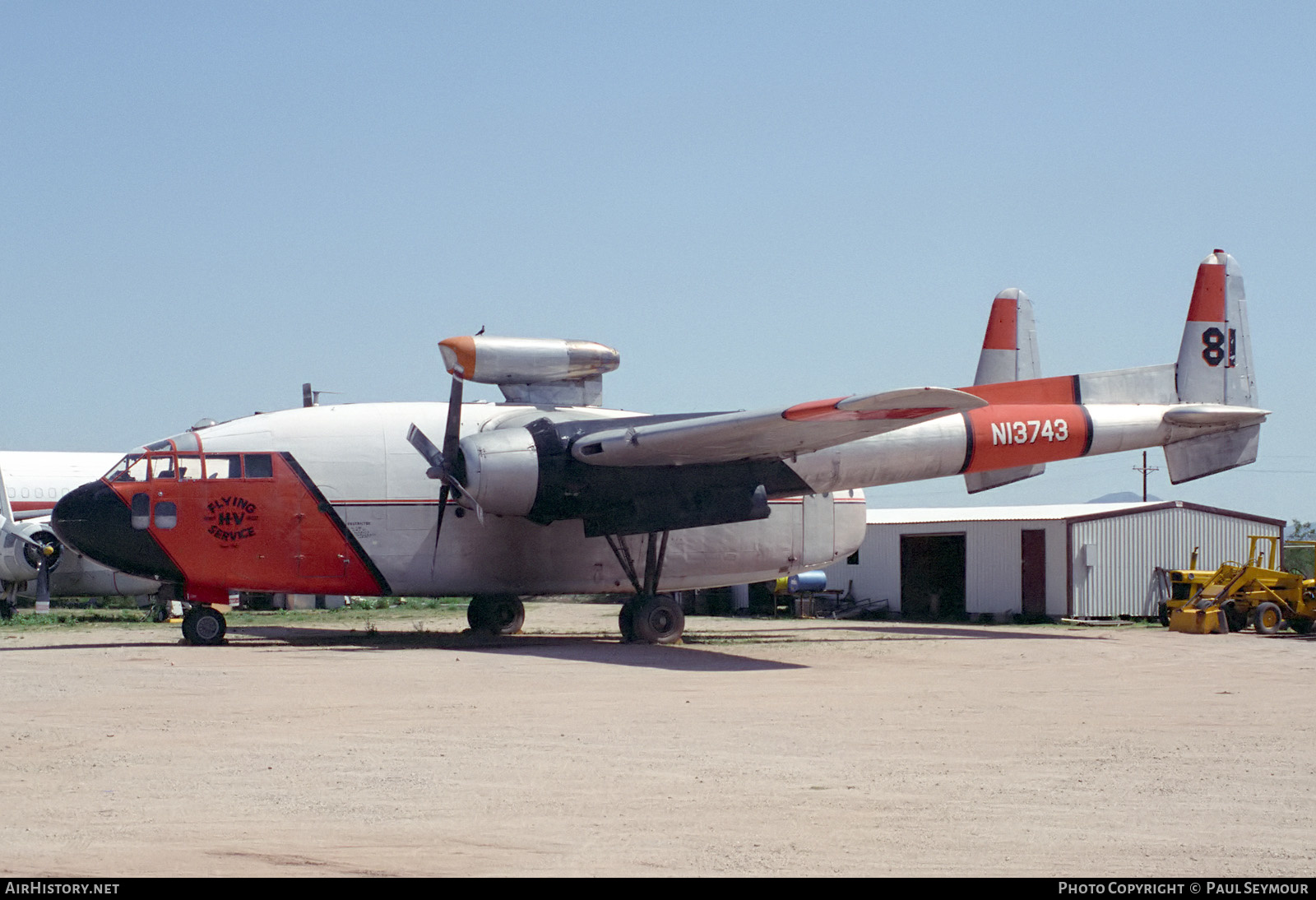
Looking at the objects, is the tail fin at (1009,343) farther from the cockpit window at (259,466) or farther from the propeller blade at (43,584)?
the propeller blade at (43,584)

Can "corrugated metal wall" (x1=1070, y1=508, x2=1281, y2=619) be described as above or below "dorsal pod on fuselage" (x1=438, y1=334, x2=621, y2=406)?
below

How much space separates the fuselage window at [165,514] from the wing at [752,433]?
5.94 m

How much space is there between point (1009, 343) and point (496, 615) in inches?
443

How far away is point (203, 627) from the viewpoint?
20.6 metres

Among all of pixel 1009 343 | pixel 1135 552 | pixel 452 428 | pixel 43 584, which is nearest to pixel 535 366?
pixel 452 428

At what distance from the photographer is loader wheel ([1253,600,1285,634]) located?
27.7 metres

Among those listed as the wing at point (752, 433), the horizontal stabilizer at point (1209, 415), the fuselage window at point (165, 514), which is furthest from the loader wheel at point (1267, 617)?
the fuselage window at point (165, 514)

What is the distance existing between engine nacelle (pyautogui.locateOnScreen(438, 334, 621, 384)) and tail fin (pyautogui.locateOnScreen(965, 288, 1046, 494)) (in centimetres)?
862

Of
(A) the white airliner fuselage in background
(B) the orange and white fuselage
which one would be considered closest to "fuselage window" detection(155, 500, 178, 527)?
(B) the orange and white fuselage

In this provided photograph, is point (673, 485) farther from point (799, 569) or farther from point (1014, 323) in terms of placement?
point (1014, 323)

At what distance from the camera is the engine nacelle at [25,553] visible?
31172mm

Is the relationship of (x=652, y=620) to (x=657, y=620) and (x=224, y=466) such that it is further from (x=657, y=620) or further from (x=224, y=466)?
(x=224, y=466)

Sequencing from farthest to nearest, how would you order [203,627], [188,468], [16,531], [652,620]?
[16,531] → [652,620] → [203,627] → [188,468]

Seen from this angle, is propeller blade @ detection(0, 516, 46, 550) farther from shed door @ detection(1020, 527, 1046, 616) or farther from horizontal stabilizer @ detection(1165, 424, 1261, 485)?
horizontal stabilizer @ detection(1165, 424, 1261, 485)
